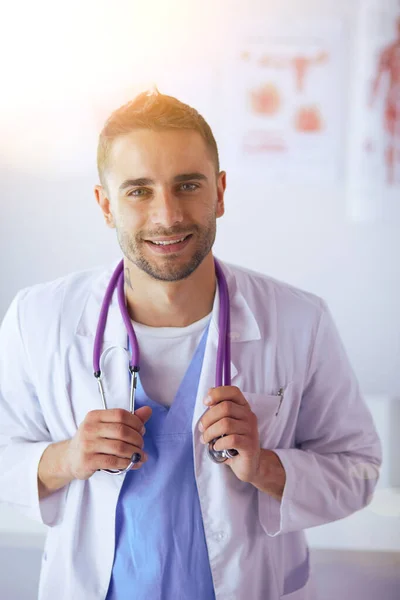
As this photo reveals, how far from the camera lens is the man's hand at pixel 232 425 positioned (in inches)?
32.1

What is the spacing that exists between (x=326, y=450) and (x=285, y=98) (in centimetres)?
59

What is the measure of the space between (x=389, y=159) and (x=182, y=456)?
0.61m

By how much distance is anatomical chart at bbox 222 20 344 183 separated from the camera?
1021 millimetres

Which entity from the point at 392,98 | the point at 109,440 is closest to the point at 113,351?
the point at 109,440

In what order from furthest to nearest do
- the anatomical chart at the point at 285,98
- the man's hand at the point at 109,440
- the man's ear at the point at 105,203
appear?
the anatomical chart at the point at 285,98 < the man's ear at the point at 105,203 < the man's hand at the point at 109,440

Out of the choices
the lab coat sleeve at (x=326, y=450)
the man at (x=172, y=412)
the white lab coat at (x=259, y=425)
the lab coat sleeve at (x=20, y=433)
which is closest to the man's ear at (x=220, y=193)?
the man at (x=172, y=412)

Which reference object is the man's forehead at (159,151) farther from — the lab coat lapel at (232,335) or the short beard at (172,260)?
the lab coat lapel at (232,335)

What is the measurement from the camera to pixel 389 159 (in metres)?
1.06

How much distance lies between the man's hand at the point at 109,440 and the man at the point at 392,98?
61 cm

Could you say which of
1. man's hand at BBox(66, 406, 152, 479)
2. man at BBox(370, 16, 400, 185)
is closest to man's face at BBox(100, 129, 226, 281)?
man's hand at BBox(66, 406, 152, 479)

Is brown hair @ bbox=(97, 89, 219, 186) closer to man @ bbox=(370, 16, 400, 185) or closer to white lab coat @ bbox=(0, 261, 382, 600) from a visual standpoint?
white lab coat @ bbox=(0, 261, 382, 600)

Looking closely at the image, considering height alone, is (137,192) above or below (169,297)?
above

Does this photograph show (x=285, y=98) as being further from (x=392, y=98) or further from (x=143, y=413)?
(x=143, y=413)

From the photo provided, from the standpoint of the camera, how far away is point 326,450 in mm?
1002
